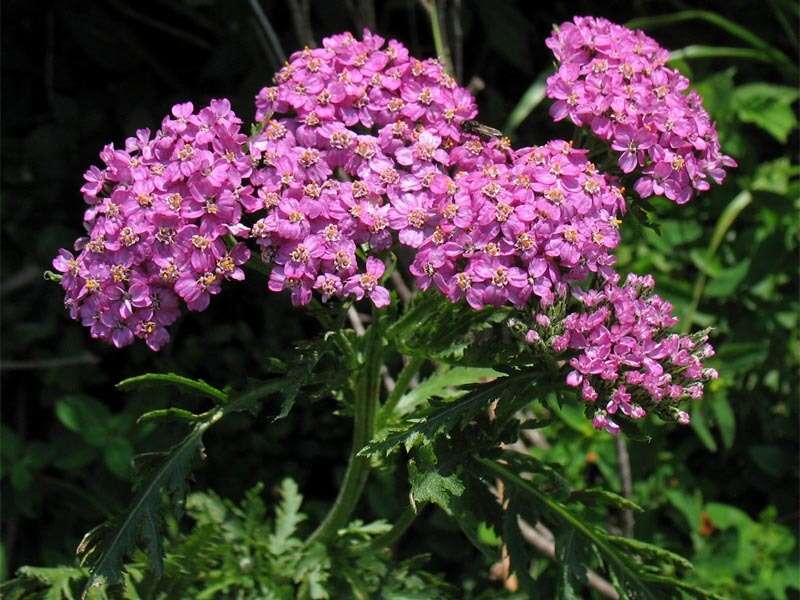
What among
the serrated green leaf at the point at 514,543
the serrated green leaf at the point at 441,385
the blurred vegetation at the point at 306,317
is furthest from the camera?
the blurred vegetation at the point at 306,317

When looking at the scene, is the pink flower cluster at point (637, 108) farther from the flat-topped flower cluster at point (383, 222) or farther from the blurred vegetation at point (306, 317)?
the blurred vegetation at point (306, 317)

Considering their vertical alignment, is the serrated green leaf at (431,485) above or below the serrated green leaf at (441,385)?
below

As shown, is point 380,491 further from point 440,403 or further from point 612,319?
point 612,319

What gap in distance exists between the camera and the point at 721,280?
4039mm

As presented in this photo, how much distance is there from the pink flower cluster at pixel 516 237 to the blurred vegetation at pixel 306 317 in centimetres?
156

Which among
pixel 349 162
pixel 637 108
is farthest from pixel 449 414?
pixel 637 108

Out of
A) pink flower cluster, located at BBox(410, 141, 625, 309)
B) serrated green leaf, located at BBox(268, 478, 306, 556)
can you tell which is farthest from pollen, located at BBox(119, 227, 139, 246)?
serrated green leaf, located at BBox(268, 478, 306, 556)

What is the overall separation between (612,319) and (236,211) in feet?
2.72

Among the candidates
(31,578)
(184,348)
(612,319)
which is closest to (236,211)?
(612,319)

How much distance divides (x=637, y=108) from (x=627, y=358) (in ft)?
2.02

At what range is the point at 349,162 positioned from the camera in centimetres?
240

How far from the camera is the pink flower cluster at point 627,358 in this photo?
2203 millimetres

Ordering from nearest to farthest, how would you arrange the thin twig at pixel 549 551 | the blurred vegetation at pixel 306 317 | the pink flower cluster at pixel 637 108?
the pink flower cluster at pixel 637 108 → the thin twig at pixel 549 551 → the blurred vegetation at pixel 306 317

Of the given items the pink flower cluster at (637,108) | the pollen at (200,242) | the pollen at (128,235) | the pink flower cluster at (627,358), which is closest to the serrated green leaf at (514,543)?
the pink flower cluster at (627,358)
